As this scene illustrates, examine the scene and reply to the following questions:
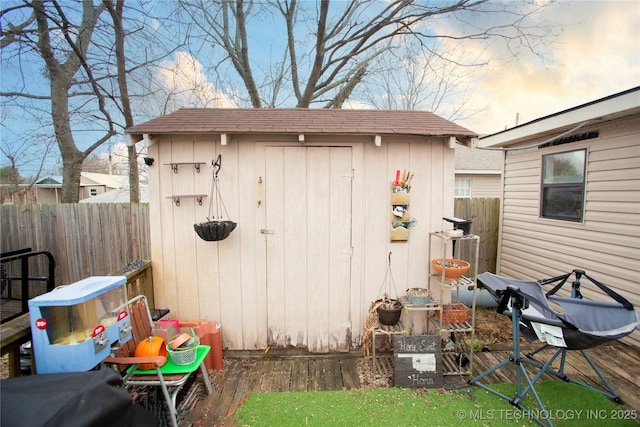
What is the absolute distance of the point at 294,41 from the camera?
8.42 m

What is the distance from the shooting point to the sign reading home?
8.14 feet

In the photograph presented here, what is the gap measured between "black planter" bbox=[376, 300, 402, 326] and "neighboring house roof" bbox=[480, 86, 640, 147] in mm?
2993

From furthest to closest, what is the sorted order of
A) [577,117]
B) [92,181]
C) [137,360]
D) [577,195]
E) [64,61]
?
[92,181], [64,61], [577,195], [577,117], [137,360]

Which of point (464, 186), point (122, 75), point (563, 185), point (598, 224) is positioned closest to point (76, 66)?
point (122, 75)

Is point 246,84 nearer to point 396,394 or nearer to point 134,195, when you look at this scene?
point 134,195

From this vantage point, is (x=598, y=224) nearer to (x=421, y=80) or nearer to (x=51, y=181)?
(x=421, y=80)

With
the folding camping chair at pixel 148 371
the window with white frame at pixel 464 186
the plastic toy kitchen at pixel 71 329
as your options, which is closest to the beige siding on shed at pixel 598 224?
the folding camping chair at pixel 148 371

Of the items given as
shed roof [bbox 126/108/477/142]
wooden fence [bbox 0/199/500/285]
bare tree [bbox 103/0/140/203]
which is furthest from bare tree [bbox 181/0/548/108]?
shed roof [bbox 126/108/477/142]

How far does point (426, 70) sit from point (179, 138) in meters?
8.91

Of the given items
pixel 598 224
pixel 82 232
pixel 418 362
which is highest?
pixel 598 224

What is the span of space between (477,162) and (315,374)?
10292 millimetres

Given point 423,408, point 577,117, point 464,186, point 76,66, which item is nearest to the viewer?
point 423,408

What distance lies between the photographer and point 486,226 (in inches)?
202

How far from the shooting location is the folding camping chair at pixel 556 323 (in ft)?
6.66
